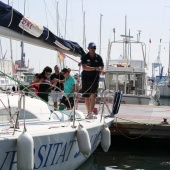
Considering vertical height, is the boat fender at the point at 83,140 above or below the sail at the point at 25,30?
below

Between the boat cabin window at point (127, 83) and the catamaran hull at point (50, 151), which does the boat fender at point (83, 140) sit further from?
the boat cabin window at point (127, 83)

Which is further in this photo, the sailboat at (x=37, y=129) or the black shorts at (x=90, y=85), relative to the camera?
the black shorts at (x=90, y=85)

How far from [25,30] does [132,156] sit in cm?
481

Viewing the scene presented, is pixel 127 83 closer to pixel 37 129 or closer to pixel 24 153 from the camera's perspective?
pixel 37 129

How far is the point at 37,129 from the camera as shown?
6.25 metres

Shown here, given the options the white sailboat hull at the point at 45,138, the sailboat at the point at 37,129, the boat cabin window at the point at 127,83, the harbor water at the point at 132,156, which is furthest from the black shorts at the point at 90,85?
the boat cabin window at the point at 127,83

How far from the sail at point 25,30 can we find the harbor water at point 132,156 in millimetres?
2546

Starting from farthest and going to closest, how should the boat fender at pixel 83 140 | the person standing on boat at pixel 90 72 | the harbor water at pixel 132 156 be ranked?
1. the harbor water at pixel 132 156
2. the person standing on boat at pixel 90 72
3. the boat fender at pixel 83 140

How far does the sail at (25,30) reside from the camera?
6.49 m

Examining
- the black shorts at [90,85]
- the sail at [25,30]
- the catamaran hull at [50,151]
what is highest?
the sail at [25,30]

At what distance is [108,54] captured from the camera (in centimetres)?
2045

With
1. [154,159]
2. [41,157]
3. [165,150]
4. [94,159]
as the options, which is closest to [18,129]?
[41,157]

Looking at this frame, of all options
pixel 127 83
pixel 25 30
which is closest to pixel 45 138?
pixel 25 30

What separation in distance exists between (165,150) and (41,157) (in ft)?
18.8
